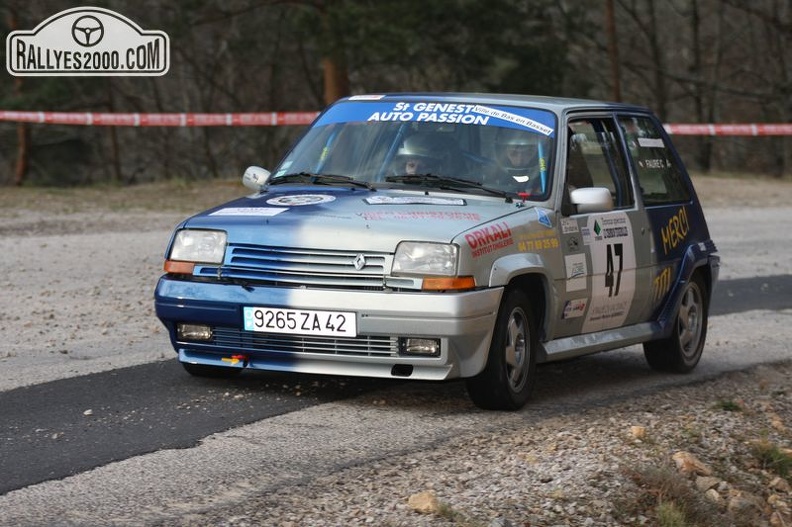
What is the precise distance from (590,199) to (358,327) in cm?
170

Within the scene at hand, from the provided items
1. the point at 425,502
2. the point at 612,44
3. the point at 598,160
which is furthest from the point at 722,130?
the point at 425,502

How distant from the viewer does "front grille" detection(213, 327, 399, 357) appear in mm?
6770

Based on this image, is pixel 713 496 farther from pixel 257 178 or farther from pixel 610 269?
pixel 257 178

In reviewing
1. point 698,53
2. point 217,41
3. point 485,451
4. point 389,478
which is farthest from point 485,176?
point 698,53

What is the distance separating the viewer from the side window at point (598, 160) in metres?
8.12

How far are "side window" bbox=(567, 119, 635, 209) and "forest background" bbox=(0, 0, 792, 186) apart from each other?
18894mm

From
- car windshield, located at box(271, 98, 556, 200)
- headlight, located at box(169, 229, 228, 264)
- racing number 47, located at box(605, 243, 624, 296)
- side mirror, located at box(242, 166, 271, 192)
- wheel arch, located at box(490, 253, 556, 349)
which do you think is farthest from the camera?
side mirror, located at box(242, 166, 271, 192)

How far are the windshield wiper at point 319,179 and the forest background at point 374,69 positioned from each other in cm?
1929

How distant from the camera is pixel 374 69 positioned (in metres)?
35.8

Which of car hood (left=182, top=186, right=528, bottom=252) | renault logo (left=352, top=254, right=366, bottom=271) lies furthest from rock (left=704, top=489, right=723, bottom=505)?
renault logo (left=352, top=254, right=366, bottom=271)

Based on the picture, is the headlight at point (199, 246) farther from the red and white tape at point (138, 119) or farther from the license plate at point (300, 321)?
the red and white tape at point (138, 119)

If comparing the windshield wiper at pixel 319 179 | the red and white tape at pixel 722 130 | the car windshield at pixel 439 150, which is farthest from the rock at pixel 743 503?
the red and white tape at pixel 722 130

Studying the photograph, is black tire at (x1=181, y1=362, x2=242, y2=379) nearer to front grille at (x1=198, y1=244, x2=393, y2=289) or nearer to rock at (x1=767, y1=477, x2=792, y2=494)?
front grille at (x1=198, y1=244, x2=393, y2=289)

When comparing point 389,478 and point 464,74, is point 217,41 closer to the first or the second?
point 464,74
